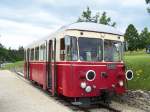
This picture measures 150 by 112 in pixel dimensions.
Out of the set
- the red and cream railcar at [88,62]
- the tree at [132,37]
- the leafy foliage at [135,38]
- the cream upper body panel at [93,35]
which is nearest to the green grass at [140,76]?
the red and cream railcar at [88,62]

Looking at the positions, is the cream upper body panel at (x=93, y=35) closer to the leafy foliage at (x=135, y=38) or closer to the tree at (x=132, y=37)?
the leafy foliage at (x=135, y=38)

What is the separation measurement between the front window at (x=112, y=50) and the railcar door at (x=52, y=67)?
2.43 metres

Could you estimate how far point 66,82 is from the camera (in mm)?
15172

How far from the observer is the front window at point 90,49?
50.1 feet

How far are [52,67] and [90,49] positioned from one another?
273 centimetres

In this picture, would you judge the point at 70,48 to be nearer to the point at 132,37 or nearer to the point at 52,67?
the point at 52,67

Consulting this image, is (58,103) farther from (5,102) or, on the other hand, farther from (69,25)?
(69,25)

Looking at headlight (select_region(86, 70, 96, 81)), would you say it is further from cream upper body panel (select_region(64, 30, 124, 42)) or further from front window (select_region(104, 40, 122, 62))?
cream upper body panel (select_region(64, 30, 124, 42))

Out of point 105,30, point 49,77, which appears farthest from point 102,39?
point 49,77

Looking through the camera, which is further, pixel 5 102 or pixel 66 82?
pixel 5 102

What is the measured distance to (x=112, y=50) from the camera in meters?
16.1

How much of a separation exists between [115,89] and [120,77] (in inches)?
20.0

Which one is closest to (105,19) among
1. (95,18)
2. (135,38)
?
(95,18)

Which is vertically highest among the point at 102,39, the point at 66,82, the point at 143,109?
the point at 102,39
